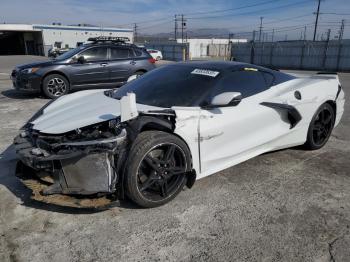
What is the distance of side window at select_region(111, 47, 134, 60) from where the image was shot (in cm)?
987

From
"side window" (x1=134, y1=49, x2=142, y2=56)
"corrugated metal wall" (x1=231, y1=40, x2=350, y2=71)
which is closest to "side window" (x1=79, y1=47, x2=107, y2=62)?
"side window" (x1=134, y1=49, x2=142, y2=56)

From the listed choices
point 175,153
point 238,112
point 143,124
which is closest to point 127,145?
point 143,124

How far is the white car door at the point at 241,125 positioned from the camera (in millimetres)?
3457

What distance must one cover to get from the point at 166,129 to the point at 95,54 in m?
7.18

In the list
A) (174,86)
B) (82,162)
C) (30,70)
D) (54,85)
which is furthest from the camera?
(54,85)

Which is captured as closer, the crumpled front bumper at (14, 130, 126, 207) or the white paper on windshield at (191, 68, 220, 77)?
the crumpled front bumper at (14, 130, 126, 207)

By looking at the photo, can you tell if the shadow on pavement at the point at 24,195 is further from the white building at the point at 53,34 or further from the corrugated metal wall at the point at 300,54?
the white building at the point at 53,34

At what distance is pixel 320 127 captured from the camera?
4812mm

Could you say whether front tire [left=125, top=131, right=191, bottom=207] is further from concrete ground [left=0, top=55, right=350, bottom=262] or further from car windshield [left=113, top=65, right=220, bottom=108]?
car windshield [left=113, top=65, right=220, bottom=108]

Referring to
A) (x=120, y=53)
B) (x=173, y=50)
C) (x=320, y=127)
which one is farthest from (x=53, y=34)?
(x=320, y=127)

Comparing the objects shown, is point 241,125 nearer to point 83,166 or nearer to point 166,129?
point 166,129

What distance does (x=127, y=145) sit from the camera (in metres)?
2.97

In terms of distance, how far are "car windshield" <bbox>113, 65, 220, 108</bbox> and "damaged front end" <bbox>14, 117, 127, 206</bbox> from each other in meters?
0.82

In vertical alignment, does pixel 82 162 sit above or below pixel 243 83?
below
